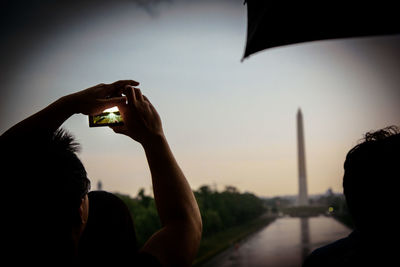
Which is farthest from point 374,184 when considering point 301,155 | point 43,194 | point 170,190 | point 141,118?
point 301,155

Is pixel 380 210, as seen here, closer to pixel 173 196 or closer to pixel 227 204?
pixel 173 196

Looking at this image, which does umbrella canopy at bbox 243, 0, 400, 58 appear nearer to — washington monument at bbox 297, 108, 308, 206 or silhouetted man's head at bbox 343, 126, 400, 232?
silhouetted man's head at bbox 343, 126, 400, 232

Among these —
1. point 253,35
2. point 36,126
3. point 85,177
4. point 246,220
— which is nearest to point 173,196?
point 85,177

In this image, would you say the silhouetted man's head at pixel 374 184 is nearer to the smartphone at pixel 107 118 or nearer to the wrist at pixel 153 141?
the wrist at pixel 153 141

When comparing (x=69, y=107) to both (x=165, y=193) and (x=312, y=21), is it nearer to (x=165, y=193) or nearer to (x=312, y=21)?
(x=165, y=193)

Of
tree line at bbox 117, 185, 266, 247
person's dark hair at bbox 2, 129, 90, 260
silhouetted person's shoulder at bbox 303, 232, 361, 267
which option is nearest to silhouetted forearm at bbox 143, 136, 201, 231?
person's dark hair at bbox 2, 129, 90, 260

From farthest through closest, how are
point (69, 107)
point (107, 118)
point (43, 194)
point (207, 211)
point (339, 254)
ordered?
point (207, 211) → point (107, 118) → point (69, 107) → point (339, 254) → point (43, 194)
